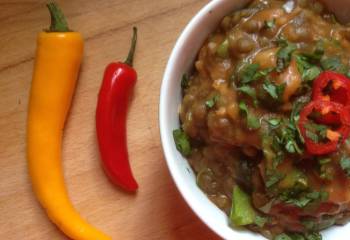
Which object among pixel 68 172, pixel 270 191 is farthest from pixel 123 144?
pixel 270 191

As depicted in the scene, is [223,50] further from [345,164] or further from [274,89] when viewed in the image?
Answer: [345,164]

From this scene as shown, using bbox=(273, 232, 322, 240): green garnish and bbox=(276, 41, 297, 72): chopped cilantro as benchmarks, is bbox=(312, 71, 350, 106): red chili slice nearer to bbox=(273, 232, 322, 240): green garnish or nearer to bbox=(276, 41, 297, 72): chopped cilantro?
bbox=(276, 41, 297, 72): chopped cilantro

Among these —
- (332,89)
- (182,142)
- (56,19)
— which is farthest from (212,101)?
(56,19)

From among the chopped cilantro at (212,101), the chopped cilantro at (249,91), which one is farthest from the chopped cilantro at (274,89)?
the chopped cilantro at (212,101)

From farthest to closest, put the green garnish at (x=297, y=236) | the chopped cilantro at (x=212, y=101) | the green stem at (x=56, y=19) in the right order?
the green stem at (x=56, y=19)
the green garnish at (x=297, y=236)
the chopped cilantro at (x=212, y=101)

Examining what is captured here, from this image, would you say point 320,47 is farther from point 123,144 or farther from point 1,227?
point 1,227

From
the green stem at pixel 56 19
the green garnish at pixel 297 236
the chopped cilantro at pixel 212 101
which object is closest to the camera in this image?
the chopped cilantro at pixel 212 101

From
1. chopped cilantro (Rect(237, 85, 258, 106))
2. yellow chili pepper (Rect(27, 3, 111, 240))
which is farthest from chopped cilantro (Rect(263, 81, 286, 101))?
yellow chili pepper (Rect(27, 3, 111, 240))

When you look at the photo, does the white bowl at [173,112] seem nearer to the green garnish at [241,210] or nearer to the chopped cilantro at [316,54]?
Answer: the green garnish at [241,210]
